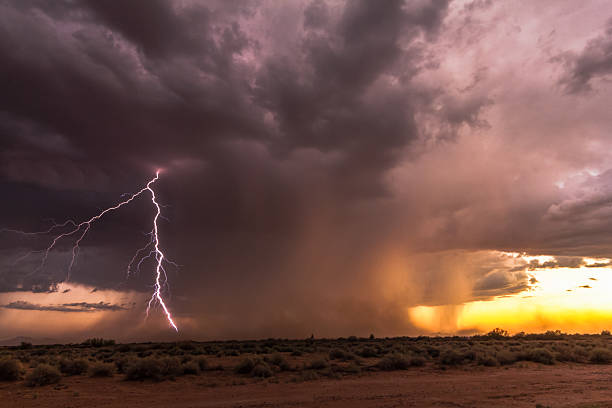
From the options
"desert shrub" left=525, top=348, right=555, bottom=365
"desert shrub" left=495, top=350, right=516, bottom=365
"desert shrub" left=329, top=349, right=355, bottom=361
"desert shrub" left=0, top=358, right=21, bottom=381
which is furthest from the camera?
"desert shrub" left=329, top=349, right=355, bottom=361

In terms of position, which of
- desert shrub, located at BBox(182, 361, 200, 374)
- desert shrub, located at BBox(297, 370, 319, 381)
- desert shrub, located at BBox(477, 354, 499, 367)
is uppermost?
desert shrub, located at BBox(477, 354, 499, 367)

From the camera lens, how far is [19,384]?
23.2 metres

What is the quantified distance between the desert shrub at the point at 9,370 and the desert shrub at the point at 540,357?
132 feet

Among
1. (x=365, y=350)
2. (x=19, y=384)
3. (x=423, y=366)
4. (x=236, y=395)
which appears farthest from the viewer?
(x=365, y=350)

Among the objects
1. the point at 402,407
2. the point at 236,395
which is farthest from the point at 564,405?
the point at 236,395

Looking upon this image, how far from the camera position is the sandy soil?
17294 millimetres

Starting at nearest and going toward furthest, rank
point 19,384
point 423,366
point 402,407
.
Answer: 1. point 402,407
2. point 19,384
3. point 423,366

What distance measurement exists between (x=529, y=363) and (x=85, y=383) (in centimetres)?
3422

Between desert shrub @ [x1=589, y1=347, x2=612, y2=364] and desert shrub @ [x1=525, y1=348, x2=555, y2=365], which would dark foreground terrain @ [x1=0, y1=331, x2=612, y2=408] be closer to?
desert shrub @ [x1=525, y1=348, x2=555, y2=365]

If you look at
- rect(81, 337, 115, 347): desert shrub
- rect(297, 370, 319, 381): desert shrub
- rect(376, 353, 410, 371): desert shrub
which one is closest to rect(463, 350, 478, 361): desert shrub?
rect(376, 353, 410, 371): desert shrub

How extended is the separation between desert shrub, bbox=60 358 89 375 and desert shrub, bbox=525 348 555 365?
3698 cm

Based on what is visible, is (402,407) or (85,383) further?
(85,383)

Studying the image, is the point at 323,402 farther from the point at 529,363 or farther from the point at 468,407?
the point at 529,363

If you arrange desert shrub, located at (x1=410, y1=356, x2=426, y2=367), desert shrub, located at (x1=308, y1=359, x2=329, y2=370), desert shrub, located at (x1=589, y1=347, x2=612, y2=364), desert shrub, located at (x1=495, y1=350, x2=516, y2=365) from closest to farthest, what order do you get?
desert shrub, located at (x1=308, y1=359, x2=329, y2=370) → desert shrub, located at (x1=410, y1=356, x2=426, y2=367) → desert shrub, located at (x1=495, y1=350, x2=516, y2=365) → desert shrub, located at (x1=589, y1=347, x2=612, y2=364)
